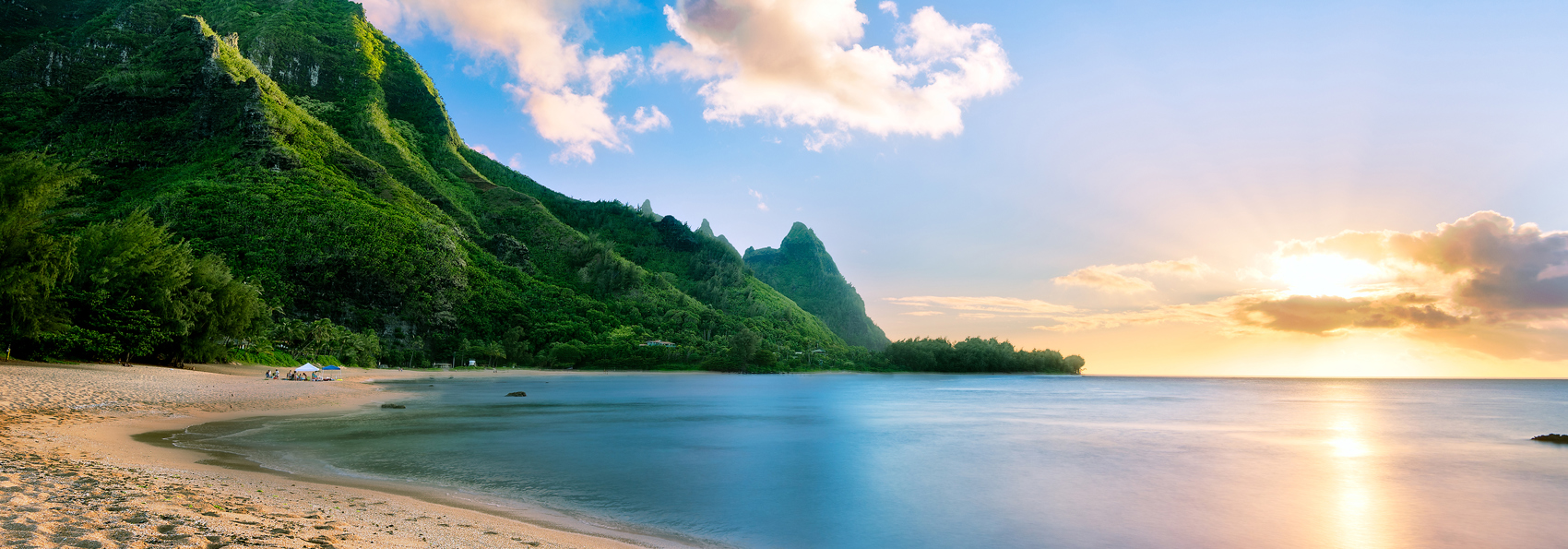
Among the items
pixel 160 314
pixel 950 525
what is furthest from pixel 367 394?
pixel 950 525

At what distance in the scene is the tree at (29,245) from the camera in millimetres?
32062

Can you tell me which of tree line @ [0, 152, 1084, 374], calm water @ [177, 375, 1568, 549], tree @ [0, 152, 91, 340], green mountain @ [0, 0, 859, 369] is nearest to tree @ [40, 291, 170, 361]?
tree line @ [0, 152, 1084, 374]

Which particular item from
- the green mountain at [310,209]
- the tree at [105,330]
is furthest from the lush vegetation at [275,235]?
the green mountain at [310,209]

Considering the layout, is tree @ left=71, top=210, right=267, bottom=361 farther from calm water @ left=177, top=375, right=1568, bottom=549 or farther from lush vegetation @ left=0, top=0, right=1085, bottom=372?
calm water @ left=177, top=375, right=1568, bottom=549

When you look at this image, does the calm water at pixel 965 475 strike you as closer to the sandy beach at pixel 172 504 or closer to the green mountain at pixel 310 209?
the sandy beach at pixel 172 504

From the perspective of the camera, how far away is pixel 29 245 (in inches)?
1302

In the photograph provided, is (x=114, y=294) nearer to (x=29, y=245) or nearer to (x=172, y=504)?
(x=29, y=245)

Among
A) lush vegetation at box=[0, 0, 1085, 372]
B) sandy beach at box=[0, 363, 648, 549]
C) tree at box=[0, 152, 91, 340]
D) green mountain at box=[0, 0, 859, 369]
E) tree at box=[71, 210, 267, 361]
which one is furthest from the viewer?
green mountain at box=[0, 0, 859, 369]

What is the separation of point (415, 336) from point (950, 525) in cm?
12792

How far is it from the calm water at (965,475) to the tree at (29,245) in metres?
18.1

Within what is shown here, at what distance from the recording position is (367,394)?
46.7m

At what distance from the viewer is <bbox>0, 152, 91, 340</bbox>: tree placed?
32062mm

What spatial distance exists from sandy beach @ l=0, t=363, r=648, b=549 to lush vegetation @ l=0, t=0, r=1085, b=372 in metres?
27.2

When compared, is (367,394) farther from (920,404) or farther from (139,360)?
(920,404)
